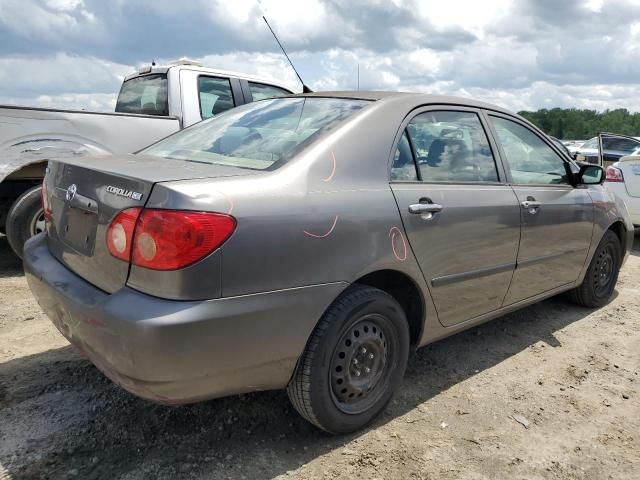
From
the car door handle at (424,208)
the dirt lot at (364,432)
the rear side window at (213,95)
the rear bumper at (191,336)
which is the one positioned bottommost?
the dirt lot at (364,432)

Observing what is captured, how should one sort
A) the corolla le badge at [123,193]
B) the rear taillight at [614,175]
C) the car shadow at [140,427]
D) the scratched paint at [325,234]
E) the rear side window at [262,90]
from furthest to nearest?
the rear taillight at [614,175], the rear side window at [262,90], the car shadow at [140,427], the scratched paint at [325,234], the corolla le badge at [123,193]

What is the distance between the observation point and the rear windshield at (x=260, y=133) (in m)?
2.44

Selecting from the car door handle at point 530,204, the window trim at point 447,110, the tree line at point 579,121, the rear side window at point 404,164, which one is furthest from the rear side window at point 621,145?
the tree line at point 579,121

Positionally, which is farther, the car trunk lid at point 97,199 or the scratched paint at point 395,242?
the scratched paint at point 395,242

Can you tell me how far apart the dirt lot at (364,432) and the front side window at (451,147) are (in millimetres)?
1187

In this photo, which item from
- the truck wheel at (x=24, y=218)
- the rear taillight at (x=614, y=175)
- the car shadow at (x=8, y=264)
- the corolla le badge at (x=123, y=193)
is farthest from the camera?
the rear taillight at (x=614, y=175)

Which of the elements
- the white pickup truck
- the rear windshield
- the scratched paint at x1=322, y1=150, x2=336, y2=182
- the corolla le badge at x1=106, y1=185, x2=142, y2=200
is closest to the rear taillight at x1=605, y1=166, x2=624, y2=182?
the white pickup truck

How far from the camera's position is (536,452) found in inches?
99.3

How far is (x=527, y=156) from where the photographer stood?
3.63m

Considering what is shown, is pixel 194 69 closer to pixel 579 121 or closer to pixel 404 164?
pixel 404 164

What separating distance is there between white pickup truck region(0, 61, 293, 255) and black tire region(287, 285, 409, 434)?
11.2ft

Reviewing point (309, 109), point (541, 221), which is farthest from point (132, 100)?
Result: point (541, 221)

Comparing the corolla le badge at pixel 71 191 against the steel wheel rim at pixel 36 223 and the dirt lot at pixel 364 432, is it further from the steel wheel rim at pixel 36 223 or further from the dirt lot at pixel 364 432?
the steel wheel rim at pixel 36 223

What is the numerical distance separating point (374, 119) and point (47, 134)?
326cm
